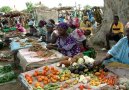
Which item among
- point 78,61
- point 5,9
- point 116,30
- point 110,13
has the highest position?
point 110,13

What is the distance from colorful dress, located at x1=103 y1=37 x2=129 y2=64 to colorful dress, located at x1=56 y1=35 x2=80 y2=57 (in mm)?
1643

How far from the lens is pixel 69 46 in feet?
20.7

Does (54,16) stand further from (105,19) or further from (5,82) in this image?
(5,82)

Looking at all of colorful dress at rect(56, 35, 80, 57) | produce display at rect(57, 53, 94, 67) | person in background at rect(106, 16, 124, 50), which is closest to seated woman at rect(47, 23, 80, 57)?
colorful dress at rect(56, 35, 80, 57)

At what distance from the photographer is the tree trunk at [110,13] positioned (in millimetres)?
10828

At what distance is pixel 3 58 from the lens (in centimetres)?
1037

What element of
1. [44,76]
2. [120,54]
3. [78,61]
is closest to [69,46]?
[78,61]

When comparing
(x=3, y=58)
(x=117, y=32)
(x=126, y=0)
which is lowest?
(x=3, y=58)

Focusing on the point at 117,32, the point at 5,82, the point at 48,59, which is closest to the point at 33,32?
the point at 117,32

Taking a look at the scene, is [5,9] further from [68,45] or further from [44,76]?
[44,76]

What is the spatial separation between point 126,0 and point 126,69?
714 cm

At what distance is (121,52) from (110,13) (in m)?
7.53

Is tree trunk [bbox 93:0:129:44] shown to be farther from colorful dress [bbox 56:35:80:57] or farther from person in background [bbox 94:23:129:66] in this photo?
person in background [bbox 94:23:129:66]

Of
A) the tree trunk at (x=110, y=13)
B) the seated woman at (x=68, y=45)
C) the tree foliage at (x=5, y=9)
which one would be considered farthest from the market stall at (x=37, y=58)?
the tree foliage at (x=5, y=9)
